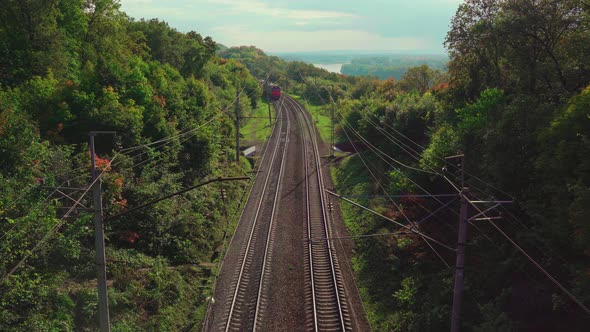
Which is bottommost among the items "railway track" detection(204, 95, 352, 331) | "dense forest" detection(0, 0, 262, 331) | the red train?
"railway track" detection(204, 95, 352, 331)

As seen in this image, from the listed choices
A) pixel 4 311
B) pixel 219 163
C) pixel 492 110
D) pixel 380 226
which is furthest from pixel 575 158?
pixel 219 163

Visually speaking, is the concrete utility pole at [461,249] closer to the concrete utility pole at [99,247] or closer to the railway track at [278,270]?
the railway track at [278,270]

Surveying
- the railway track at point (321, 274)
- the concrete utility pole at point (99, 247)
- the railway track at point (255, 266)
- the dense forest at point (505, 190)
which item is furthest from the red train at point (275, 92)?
the concrete utility pole at point (99, 247)

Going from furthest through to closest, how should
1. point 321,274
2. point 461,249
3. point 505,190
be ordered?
point 321,274 < point 505,190 < point 461,249

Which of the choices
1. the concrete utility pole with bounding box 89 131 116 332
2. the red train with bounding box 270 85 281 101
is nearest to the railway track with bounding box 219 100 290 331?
the concrete utility pole with bounding box 89 131 116 332

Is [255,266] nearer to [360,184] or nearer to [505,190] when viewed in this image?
[505,190]

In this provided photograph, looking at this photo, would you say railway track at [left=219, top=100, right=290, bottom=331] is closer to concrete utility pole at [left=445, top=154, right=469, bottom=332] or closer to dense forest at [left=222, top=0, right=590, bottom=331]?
dense forest at [left=222, top=0, right=590, bottom=331]

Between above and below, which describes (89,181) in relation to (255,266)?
above

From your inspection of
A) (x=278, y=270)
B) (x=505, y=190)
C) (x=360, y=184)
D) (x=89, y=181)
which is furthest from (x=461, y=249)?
(x=360, y=184)

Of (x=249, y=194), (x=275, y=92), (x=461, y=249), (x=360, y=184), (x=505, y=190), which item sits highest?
(x=275, y=92)
